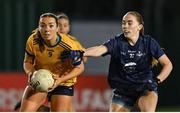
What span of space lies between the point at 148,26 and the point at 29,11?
101 inches

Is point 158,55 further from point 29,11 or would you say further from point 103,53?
point 29,11

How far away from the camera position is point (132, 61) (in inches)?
411

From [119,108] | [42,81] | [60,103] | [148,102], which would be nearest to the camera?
[42,81]

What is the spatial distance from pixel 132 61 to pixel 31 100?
131 centimetres

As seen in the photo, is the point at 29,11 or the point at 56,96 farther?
the point at 29,11

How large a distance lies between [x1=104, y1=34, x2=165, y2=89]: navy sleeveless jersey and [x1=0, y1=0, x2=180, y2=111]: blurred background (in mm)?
6030

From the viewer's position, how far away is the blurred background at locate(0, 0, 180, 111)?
16.7 metres

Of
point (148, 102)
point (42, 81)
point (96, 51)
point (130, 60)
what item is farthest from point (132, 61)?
point (42, 81)

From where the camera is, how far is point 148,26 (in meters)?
18.4

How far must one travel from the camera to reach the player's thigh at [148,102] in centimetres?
1008

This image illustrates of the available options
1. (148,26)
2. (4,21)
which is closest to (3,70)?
(4,21)

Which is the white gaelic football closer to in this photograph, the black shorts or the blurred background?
the black shorts

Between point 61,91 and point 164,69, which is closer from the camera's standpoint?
point 164,69

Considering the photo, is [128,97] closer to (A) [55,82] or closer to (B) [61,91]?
(B) [61,91]
